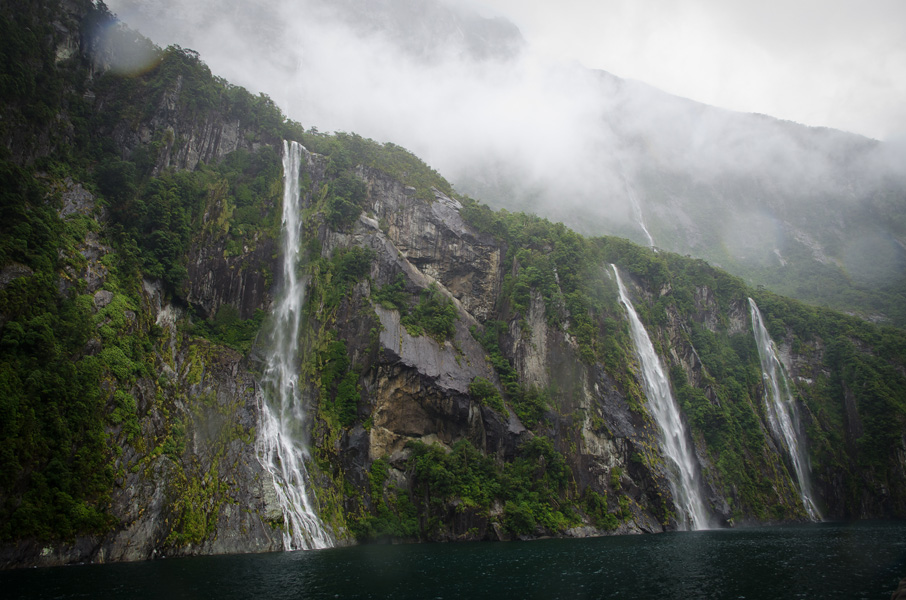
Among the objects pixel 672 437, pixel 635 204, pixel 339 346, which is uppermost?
pixel 635 204

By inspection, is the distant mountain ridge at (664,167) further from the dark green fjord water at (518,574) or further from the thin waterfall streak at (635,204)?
the dark green fjord water at (518,574)

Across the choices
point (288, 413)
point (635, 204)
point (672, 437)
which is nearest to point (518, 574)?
point (288, 413)

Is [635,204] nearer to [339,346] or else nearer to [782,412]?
[782,412]

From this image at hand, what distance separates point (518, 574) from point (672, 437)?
31660mm

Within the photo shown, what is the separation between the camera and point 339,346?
43.4m

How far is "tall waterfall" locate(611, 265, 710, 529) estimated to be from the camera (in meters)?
43.7

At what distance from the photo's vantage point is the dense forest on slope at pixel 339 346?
90.6 feet

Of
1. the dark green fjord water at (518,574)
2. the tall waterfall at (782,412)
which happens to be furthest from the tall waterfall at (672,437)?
the dark green fjord water at (518,574)

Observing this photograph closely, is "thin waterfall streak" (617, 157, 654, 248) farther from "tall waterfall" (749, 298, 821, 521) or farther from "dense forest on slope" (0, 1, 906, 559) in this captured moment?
"tall waterfall" (749, 298, 821, 521)

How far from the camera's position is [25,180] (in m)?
30.5

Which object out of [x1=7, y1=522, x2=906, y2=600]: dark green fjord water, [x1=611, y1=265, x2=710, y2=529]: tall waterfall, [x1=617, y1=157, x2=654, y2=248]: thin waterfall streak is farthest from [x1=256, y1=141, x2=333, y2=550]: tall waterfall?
[x1=617, y1=157, x2=654, y2=248]: thin waterfall streak

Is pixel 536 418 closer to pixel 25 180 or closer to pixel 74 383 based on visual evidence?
pixel 74 383

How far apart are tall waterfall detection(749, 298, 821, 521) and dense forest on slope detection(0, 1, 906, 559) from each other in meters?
1.21

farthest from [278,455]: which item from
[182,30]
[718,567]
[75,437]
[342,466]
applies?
[182,30]
